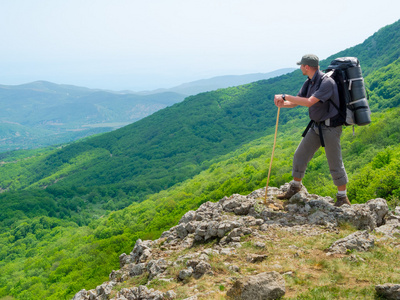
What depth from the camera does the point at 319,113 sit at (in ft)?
23.8

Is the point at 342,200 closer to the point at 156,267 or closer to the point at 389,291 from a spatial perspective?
the point at 389,291

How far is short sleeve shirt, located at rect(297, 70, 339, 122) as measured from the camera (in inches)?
267

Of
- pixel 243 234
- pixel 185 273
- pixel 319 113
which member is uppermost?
pixel 319 113

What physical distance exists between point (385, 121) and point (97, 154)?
7298 inches

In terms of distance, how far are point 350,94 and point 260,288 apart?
16.2 ft

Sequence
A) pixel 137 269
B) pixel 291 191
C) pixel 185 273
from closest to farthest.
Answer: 1. pixel 185 273
2. pixel 137 269
3. pixel 291 191

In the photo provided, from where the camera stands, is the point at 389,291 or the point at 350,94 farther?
the point at 350,94

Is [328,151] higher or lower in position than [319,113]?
lower

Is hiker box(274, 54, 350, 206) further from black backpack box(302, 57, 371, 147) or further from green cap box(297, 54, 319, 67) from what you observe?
black backpack box(302, 57, 371, 147)

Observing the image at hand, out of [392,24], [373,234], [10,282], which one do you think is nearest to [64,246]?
[10,282]

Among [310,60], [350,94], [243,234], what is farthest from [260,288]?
[310,60]

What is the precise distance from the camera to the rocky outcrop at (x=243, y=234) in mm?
6148

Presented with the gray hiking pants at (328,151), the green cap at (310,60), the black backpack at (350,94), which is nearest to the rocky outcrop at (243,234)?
the gray hiking pants at (328,151)

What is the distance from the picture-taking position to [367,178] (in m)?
14.3
